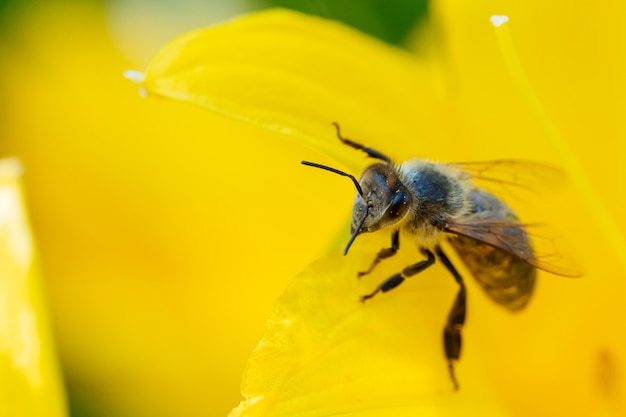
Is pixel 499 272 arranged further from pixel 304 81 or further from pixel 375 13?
pixel 375 13

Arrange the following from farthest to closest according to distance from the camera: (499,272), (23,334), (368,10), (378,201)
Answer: (368,10) < (499,272) < (378,201) < (23,334)

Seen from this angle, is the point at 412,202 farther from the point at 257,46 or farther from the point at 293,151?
the point at 293,151

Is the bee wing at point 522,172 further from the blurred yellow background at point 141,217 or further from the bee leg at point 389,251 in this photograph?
the blurred yellow background at point 141,217

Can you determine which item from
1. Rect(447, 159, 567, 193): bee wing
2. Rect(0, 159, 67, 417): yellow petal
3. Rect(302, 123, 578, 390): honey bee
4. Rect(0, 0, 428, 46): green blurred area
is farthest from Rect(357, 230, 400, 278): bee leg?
Rect(0, 0, 428, 46): green blurred area

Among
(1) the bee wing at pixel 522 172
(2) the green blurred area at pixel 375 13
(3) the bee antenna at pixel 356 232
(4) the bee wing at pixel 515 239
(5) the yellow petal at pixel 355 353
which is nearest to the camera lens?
(5) the yellow petal at pixel 355 353

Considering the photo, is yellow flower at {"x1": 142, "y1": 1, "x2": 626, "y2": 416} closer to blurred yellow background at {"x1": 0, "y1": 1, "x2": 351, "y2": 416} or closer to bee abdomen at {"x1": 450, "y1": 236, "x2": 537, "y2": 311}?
bee abdomen at {"x1": 450, "y1": 236, "x2": 537, "y2": 311}

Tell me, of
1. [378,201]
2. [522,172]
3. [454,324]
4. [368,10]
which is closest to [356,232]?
[378,201]

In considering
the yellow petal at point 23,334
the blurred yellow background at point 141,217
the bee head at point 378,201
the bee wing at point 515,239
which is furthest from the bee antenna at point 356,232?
the blurred yellow background at point 141,217
